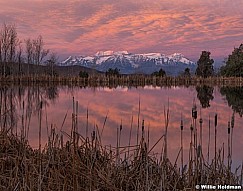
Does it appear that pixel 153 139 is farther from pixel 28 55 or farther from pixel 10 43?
pixel 28 55

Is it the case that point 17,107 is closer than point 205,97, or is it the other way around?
point 17,107

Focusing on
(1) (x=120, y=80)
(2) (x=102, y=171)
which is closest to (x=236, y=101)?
(2) (x=102, y=171)

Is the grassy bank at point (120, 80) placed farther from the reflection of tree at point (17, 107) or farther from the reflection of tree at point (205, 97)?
the reflection of tree at point (17, 107)

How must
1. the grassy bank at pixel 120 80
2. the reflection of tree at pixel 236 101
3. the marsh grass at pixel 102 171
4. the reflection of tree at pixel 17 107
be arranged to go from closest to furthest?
the marsh grass at pixel 102 171
the reflection of tree at pixel 17 107
the reflection of tree at pixel 236 101
the grassy bank at pixel 120 80

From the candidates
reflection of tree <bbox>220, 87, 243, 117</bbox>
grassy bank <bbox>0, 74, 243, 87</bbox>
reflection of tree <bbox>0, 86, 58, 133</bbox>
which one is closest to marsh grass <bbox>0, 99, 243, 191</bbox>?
reflection of tree <bbox>0, 86, 58, 133</bbox>

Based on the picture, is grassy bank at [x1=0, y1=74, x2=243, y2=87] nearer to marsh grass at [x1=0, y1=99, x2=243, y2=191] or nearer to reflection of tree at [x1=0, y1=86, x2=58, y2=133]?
reflection of tree at [x1=0, y1=86, x2=58, y2=133]

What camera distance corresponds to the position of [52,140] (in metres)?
3.63

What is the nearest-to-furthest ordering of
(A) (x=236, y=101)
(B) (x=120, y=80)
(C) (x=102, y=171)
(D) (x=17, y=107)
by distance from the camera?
(C) (x=102, y=171), (D) (x=17, y=107), (A) (x=236, y=101), (B) (x=120, y=80)

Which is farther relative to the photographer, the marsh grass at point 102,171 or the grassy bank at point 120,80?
the grassy bank at point 120,80

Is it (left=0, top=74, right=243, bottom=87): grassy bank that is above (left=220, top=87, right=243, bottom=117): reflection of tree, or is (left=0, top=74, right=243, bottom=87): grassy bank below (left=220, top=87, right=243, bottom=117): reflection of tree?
above

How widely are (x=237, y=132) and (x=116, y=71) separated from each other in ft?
115

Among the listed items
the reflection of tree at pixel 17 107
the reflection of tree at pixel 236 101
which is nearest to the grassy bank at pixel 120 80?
the reflection of tree at pixel 236 101

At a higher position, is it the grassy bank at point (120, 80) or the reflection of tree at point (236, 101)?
the grassy bank at point (120, 80)

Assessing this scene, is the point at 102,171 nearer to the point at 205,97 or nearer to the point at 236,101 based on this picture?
the point at 236,101
